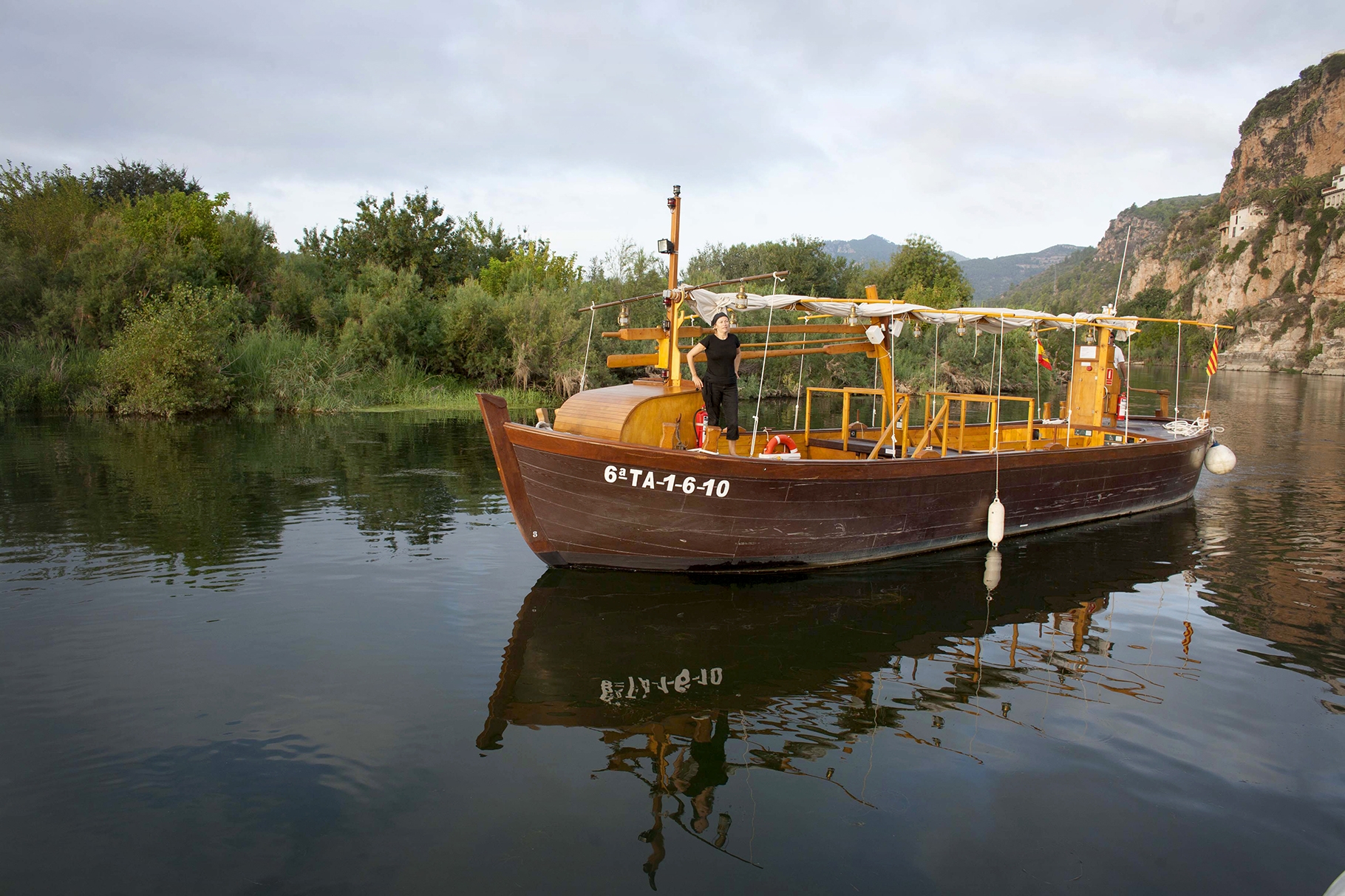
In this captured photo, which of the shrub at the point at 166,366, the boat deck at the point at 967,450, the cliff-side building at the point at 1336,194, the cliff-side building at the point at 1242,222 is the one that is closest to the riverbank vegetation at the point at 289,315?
the shrub at the point at 166,366

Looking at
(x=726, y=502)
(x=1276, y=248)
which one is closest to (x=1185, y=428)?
(x=726, y=502)

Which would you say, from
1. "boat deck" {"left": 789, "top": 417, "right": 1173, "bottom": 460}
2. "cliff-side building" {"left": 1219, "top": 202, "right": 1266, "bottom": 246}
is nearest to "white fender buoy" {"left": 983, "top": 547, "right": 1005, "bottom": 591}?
"boat deck" {"left": 789, "top": 417, "right": 1173, "bottom": 460}

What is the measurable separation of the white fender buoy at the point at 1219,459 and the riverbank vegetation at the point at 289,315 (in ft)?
36.2

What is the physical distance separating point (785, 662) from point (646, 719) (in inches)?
64.4

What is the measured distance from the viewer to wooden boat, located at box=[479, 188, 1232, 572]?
8.59 meters

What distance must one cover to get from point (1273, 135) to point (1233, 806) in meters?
176

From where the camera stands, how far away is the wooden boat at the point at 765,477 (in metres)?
8.59

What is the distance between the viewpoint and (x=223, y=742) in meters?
5.38

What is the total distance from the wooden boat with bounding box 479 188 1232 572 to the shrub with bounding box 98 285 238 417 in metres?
19.6

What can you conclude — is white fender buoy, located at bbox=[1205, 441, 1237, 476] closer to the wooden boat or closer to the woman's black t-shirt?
the wooden boat

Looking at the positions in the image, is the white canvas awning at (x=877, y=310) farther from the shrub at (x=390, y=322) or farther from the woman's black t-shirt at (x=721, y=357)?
the shrub at (x=390, y=322)

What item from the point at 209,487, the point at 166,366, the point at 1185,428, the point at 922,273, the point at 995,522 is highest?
the point at 922,273

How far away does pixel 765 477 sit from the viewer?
8.78 metres

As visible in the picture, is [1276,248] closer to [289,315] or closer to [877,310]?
[289,315]
